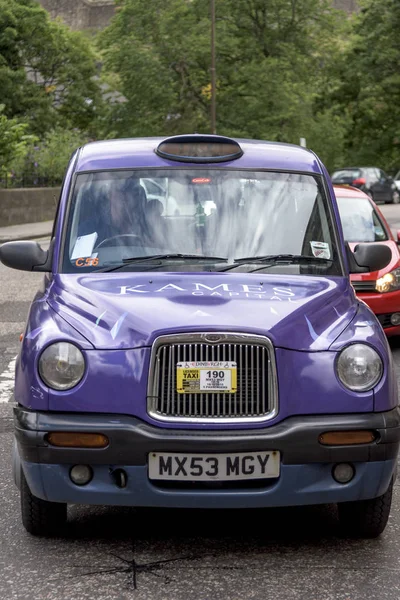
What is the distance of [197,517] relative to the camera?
5.53 m

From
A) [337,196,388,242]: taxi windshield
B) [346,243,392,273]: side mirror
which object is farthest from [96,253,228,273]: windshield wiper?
[337,196,388,242]: taxi windshield

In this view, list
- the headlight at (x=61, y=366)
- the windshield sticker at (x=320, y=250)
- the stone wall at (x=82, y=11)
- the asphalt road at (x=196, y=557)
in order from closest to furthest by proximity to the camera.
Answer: the asphalt road at (x=196, y=557)
the headlight at (x=61, y=366)
the windshield sticker at (x=320, y=250)
the stone wall at (x=82, y=11)

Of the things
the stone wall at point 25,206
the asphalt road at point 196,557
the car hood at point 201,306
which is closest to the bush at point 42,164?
the stone wall at point 25,206

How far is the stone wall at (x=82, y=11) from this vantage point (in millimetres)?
111000

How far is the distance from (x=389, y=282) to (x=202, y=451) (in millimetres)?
6812

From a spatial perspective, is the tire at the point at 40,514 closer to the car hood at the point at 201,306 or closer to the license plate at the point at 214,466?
the license plate at the point at 214,466

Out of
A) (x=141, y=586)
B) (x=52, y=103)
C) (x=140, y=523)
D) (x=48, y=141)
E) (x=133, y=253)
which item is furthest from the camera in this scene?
(x=52, y=103)

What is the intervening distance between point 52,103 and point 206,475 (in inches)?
2428

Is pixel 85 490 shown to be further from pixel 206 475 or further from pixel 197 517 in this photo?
pixel 197 517

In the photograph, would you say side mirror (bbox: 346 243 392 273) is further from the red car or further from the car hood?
the red car

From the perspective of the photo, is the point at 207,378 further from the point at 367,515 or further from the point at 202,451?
the point at 367,515

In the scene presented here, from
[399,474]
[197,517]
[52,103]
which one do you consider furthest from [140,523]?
[52,103]

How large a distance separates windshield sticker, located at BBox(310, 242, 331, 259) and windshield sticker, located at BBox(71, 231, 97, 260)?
3.47ft

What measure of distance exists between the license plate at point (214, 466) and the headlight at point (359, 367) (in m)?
0.42
